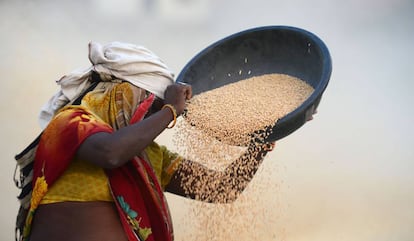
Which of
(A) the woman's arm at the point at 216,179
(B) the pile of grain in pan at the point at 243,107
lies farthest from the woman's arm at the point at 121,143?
(A) the woman's arm at the point at 216,179

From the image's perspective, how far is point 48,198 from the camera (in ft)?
5.55

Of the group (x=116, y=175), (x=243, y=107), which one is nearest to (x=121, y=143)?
(x=116, y=175)

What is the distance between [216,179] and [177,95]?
1.46ft

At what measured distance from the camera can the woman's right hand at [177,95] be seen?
1771 millimetres

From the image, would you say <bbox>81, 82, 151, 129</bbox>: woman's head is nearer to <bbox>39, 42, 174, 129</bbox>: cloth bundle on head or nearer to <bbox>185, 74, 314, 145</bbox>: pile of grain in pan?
<bbox>39, 42, 174, 129</bbox>: cloth bundle on head

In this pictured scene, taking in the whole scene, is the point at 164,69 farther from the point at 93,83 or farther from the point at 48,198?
the point at 48,198

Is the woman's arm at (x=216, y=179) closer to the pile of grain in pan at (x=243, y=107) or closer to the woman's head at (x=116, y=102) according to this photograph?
the pile of grain in pan at (x=243, y=107)

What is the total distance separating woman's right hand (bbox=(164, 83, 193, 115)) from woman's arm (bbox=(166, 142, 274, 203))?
1.18ft

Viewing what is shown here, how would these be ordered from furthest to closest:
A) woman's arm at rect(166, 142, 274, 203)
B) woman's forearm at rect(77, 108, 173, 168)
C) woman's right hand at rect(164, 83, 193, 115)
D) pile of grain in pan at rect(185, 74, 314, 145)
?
woman's arm at rect(166, 142, 274, 203)
pile of grain in pan at rect(185, 74, 314, 145)
woman's right hand at rect(164, 83, 193, 115)
woman's forearm at rect(77, 108, 173, 168)

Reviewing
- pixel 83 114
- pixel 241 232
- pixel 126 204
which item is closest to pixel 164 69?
pixel 83 114

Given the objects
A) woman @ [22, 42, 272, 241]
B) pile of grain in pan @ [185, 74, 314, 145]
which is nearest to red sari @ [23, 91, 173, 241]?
woman @ [22, 42, 272, 241]

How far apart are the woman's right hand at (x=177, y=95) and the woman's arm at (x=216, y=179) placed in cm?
36

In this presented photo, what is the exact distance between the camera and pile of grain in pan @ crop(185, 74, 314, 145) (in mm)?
1903

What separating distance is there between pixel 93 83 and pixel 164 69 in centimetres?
23
